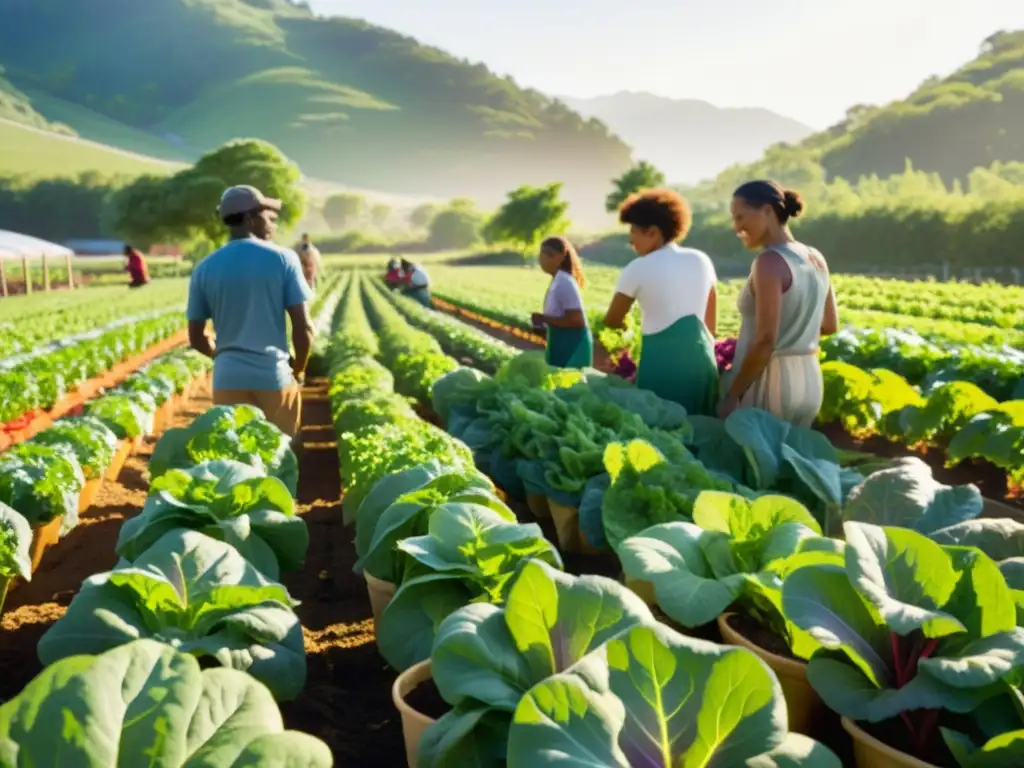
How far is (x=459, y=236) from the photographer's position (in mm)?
132375

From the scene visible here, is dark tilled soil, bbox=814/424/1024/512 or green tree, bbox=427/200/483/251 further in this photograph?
green tree, bbox=427/200/483/251

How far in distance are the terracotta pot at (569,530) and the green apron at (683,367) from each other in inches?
43.1

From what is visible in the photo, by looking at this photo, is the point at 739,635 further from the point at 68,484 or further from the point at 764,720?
the point at 68,484

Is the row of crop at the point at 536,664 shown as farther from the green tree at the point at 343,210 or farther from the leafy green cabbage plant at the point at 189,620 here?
the green tree at the point at 343,210

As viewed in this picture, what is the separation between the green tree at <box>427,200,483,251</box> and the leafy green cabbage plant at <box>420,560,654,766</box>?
128580mm

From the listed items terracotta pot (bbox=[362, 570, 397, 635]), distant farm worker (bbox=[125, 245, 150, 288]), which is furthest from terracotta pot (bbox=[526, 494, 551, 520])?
distant farm worker (bbox=[125, 245, 150, 288])

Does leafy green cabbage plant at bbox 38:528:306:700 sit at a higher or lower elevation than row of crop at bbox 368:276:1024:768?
lower

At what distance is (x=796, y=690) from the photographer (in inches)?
81.2

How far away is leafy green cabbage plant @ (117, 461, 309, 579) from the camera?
3057 millimetres

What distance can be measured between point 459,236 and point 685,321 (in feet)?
427

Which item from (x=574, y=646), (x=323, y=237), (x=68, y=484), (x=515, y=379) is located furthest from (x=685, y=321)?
(x=323, y=237)

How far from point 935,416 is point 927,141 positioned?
13487cm

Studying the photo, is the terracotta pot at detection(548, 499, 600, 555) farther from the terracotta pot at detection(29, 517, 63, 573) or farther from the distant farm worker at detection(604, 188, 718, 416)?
the terracotta pot at detection(29, 517, 63, 573)

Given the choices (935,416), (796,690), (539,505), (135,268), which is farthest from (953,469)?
(135,268)
